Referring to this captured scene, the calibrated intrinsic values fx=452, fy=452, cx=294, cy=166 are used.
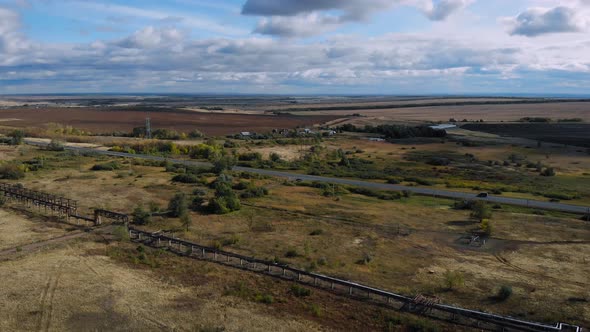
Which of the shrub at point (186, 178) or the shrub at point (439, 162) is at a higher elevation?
the shrub at point (186, 178)

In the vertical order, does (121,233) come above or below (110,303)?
above

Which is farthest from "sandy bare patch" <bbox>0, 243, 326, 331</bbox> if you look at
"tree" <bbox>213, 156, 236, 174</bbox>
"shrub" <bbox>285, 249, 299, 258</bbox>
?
"tree" <bbox>213, 156, 236, 174</bbox>

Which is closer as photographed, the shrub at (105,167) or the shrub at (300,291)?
the shrub at (300,291)

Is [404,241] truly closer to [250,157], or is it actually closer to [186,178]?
[186,178]

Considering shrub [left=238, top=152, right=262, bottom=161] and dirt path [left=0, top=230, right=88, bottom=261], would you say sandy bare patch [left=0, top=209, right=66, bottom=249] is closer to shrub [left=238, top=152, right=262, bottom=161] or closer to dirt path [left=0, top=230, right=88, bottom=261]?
dirt path [left=0, top=230, right=88, bottom=261]

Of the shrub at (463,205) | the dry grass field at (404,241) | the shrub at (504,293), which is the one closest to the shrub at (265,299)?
the dry grass field at (404,241)

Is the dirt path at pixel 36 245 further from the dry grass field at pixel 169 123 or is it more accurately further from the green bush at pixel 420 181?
the dry grass field at pixel 169 123

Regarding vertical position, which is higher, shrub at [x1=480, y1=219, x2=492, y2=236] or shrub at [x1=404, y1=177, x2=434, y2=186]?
shrub at [x1=480, y1=219, x2=492, y2=236]

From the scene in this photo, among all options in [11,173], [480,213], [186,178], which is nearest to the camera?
[480,213]

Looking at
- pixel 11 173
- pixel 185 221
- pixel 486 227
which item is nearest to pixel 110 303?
pixel 185 221

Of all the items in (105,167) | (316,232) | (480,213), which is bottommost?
(316,232)

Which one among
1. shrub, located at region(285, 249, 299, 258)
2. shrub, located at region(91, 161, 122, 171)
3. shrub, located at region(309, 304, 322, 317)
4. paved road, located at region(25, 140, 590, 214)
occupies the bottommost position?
shrub, located at region(309, 304, 322, 317)
